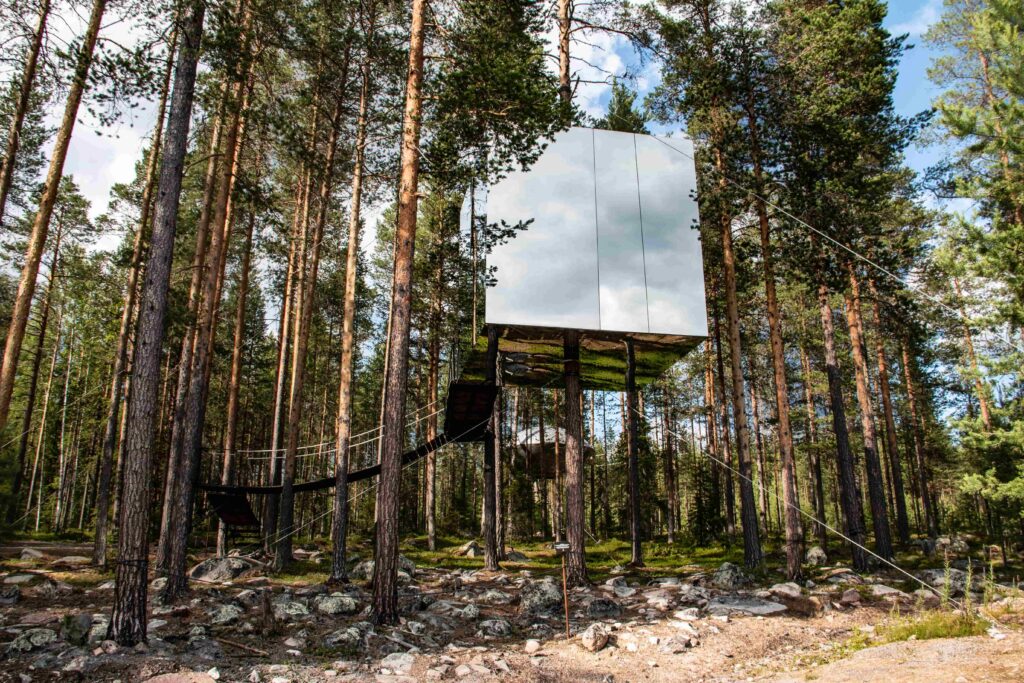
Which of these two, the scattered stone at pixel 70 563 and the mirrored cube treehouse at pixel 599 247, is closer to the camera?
the mirrored cube treehouse at pixel 599 247

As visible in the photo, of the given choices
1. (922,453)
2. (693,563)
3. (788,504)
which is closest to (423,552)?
(693,563)

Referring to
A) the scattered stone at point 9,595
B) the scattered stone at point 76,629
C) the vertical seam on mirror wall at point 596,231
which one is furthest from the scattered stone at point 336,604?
the vertical seam on mirror wall at point 596,231

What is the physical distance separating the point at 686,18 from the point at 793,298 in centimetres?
1149

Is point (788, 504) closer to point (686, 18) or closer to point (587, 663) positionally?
point (587, 663)

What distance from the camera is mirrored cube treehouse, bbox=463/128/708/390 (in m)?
10.1

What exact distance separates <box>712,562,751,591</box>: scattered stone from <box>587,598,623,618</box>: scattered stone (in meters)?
2.60

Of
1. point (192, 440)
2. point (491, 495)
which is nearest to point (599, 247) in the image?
point (491, 495)

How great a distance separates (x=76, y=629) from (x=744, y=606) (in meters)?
8.37

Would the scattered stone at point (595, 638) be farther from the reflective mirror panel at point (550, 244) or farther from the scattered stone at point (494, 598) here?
the reflective mirror panel at point (550, 244)

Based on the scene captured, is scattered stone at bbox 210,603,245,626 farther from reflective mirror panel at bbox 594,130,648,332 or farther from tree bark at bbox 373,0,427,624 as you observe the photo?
reflective mirror panel at bbox 594,130,648,332

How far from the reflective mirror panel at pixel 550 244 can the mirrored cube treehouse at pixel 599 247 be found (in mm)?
17

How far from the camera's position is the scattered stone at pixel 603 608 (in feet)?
28.5

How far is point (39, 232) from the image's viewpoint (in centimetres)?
859

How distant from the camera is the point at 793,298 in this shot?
20.8 meters
